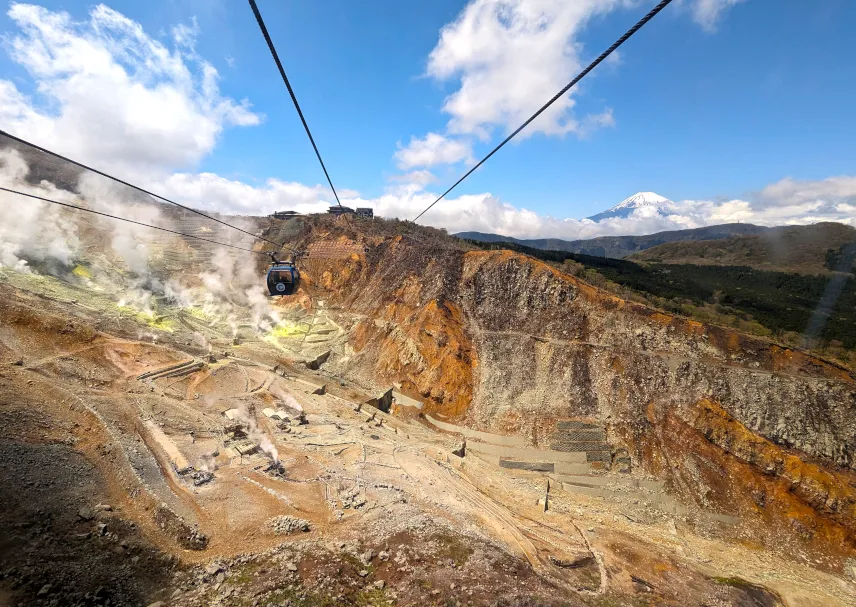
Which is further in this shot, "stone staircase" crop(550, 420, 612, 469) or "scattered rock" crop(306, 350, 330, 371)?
"scattered rock" crop(306, 350, 330, 371)

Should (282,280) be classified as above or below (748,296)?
above

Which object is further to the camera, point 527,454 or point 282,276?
point 527,454

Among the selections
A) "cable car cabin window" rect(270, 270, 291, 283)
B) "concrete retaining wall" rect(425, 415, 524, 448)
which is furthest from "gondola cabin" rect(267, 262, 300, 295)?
"concrete retaining wall" rect(425, 415, 524, 448)

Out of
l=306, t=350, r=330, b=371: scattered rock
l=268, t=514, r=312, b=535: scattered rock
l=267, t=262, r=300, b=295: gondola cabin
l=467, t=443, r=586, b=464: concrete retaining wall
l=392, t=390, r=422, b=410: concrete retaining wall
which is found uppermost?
l=267, t=262, r=300, b=295: gondola cabin

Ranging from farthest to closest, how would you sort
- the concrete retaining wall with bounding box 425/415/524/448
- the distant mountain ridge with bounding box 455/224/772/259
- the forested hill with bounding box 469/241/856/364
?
the distant mountain ridge with bounding box 455/224/772/259, the forested hill with bounding box 469/241/856/364, the concrete retaining wall with bounding box 425/415/524/448

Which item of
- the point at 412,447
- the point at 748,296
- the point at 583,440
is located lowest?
the point at 583,440

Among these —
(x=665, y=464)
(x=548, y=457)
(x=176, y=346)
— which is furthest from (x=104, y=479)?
(x=665, y=464)

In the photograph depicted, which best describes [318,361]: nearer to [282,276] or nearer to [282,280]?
[282,280]

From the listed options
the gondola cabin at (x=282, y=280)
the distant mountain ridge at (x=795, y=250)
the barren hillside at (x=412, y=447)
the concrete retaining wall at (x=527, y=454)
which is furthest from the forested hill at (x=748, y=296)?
the gondola cabin at (x=282, y=280)

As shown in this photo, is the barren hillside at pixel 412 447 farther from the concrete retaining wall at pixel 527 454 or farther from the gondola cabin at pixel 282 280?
the gondola cabin at pixel 282 280

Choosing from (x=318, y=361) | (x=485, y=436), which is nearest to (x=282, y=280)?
(x=318, y=361)

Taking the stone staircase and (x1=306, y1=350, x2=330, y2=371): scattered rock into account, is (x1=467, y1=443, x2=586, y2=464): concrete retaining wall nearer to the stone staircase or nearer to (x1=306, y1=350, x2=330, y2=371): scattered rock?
the stone staircase

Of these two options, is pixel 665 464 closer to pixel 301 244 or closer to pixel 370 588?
pixel 370 588
